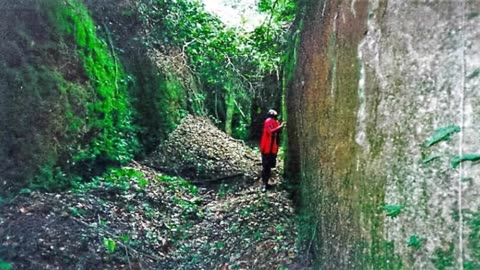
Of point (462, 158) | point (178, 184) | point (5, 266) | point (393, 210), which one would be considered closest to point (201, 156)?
point (178, 184)

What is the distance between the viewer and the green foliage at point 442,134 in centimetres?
264

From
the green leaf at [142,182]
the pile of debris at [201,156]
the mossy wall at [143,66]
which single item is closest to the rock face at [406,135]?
the green leaf at [142,182]

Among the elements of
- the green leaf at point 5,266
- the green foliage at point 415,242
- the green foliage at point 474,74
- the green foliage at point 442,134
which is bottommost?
the green leaf at point 5,266

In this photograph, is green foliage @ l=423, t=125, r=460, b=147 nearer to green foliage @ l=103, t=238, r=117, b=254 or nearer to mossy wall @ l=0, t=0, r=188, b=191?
green foliage @ l=103, t=238, r=117, b=254

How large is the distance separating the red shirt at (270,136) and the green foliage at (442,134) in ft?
21.8

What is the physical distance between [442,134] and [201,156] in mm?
10138

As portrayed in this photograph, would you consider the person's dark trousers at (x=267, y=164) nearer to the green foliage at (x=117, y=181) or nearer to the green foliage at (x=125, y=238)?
the green foliage at (x=117, y=181)

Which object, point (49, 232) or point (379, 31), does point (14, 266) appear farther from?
point (379, 31)

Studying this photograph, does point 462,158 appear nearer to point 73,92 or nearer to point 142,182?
point 142,182

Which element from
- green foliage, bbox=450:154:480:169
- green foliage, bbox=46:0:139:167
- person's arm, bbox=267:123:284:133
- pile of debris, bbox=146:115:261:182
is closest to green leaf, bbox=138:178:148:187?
green foliage, bbox=46:0:139:167

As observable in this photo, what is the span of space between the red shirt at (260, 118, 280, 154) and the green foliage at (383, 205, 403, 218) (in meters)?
6.41

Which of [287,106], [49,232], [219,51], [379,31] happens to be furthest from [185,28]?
[379,31]

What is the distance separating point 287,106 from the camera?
862 cm

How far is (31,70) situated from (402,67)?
22.6 feet
